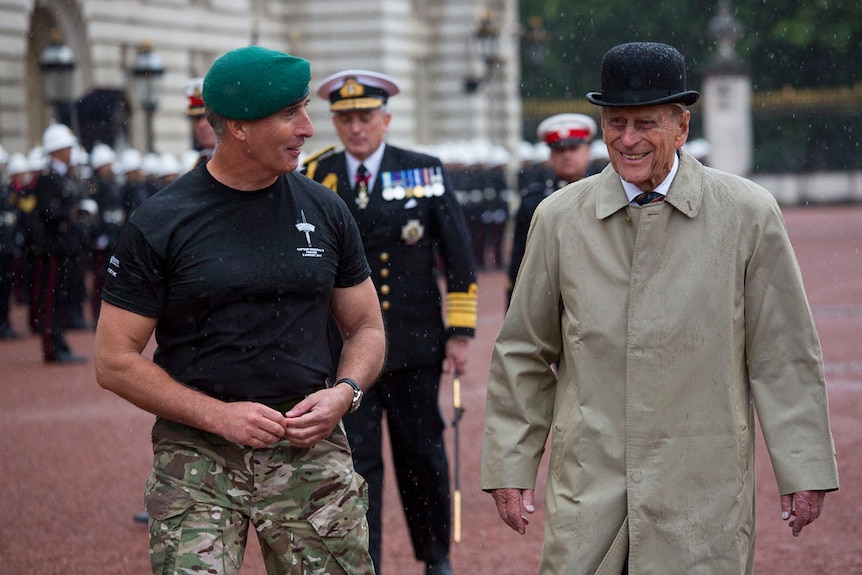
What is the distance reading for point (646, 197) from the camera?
383cm

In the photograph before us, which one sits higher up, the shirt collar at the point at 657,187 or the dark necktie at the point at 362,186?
the shirt collar at the point at 657,187

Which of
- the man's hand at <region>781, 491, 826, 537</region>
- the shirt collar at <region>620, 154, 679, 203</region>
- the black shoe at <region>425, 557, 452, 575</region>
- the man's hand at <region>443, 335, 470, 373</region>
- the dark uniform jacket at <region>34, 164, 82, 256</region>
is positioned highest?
the shirt collar at <region>620, 154, 679, 203</region>

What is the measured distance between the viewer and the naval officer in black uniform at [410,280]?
6.17 metres

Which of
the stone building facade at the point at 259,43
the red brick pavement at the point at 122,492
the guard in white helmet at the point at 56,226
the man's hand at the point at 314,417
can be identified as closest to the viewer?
the man's hand at the point at 314,417

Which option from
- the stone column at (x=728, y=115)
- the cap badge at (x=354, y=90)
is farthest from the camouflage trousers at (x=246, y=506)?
the stone column at (x=728, y=115)

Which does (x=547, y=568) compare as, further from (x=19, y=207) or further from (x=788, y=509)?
(x=19, y=207)

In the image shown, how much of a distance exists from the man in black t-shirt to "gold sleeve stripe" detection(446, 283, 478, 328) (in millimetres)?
2285

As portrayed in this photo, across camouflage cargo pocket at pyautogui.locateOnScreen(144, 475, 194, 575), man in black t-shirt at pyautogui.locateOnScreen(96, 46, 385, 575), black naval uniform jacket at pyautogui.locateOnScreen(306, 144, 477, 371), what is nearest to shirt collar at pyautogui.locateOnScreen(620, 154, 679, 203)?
man in black t-shirt at pyautogui.locateOnScreen(96, 46, 385, 575)

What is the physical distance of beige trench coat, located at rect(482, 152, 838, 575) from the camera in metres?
3.67

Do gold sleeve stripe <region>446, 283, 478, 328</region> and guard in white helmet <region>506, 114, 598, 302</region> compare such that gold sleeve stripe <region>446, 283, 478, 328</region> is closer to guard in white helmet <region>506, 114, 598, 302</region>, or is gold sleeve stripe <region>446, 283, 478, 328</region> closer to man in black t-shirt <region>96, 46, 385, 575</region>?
guard in white helmet <region>506, 114, 598, 302</region>

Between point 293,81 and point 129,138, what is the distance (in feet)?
77.2

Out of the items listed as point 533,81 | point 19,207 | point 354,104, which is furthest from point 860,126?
point 354,104

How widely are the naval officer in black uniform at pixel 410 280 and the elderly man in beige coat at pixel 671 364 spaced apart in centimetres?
236

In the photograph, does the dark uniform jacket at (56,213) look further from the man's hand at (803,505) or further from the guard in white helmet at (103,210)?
the man's hand at (803,505)
